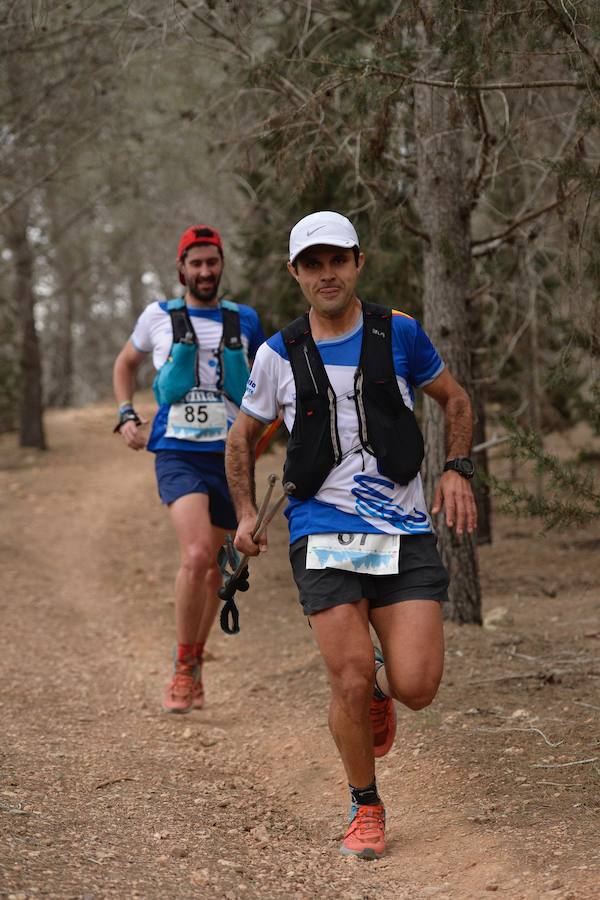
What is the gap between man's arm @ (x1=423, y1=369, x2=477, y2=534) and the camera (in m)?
4.39

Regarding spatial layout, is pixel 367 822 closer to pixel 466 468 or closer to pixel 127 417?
pixel 466 468

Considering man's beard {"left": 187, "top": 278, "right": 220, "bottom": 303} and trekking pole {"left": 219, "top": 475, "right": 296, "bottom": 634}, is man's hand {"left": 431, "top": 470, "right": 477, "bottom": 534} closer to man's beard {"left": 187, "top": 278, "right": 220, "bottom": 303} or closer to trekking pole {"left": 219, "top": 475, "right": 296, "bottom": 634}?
trekking pole {"left": 219, "top": 475, "right": 296, "bottom": 634}

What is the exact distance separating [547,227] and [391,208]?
1.09 metres

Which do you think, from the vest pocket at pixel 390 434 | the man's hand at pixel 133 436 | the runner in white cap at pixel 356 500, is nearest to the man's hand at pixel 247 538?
the runner in white cap at pixel 356 500

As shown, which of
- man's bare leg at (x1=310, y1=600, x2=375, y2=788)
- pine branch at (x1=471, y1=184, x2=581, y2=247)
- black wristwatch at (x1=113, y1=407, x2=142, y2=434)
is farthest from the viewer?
black wristwatch at (x1=113, y1=407, x2=142, y2=434)

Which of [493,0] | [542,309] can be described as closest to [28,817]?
[493,0]

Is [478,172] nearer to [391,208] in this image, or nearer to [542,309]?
[391,208]

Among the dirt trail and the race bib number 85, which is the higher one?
the race bib number 85

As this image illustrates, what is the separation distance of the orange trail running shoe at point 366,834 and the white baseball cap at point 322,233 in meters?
2.20

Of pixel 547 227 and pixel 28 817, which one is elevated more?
pixel 547 227

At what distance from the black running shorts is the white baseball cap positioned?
3.83 ft

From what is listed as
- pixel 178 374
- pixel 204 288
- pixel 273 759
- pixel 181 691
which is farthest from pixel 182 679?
pixel 204 288

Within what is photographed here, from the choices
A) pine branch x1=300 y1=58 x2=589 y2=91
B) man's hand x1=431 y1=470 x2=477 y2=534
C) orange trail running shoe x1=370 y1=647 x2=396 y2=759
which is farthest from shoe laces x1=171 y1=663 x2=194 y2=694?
pine branch x1=300 y1=58 x2=589 y2=91

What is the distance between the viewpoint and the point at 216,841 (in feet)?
14.3
